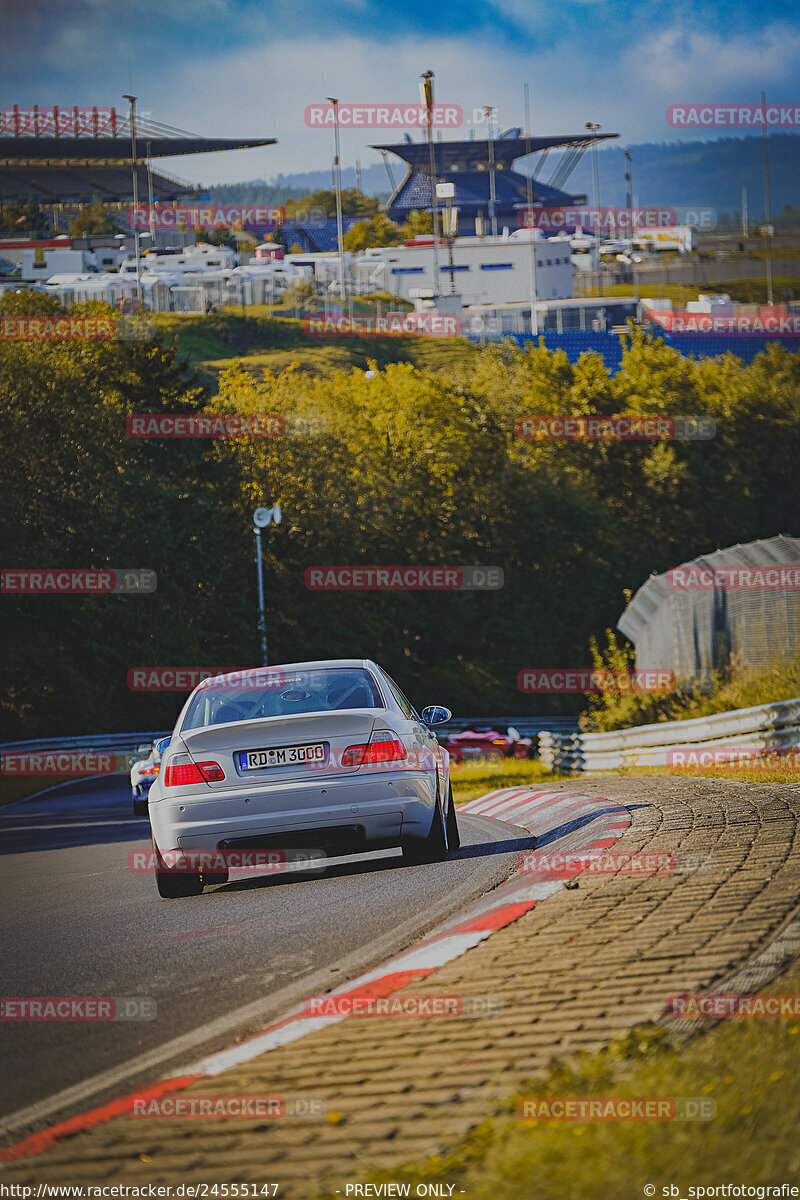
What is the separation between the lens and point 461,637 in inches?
2518

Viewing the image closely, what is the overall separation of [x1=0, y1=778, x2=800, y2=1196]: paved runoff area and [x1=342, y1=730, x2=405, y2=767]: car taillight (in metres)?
1.30

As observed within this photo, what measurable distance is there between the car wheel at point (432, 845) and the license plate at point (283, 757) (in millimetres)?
1039

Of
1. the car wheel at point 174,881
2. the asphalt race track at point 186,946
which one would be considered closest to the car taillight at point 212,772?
the car wheel at point 174,881

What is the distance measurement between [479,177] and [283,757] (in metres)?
172

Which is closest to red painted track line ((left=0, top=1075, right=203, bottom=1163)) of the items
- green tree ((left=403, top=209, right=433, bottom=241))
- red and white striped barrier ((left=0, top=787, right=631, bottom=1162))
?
red and white striped barrier ((left=0, top=787, right=631, bottom=1162))

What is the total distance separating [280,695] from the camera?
A: 36.0ft

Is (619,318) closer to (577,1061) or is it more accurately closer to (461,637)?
(461,637)

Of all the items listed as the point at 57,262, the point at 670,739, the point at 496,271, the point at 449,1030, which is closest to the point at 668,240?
the point at 496,271

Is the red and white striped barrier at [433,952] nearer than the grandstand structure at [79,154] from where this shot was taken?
Yes

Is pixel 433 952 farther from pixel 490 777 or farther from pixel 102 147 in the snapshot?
pixel 102 147

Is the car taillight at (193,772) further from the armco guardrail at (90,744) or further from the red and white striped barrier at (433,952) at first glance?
the armco guardrail at (90,744)

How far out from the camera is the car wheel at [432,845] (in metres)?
11.1

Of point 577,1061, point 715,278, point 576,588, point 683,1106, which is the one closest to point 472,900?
point 577,1061

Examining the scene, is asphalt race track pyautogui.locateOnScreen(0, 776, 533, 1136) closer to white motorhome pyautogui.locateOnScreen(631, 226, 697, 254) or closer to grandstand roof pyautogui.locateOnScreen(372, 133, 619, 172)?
white motorhome pyautogui.locateOnScreen(631, 226, 697, 254)
